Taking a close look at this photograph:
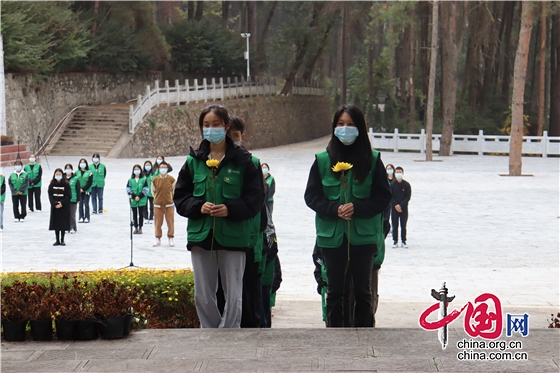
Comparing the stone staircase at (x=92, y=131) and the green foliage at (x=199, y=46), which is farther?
the green foliage at (x=199, y=46)

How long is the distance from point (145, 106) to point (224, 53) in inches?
463

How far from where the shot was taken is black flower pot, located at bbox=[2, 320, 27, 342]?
249 inches

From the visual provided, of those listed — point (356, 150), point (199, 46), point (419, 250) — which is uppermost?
point (199, 46)

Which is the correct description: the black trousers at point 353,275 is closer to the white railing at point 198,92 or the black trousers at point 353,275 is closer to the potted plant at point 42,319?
the potted plant at point 42,319

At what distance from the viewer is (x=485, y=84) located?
46.5 meters

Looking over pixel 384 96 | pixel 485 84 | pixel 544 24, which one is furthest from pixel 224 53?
pixel 544 24

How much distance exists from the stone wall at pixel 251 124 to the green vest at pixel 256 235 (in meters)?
30.0

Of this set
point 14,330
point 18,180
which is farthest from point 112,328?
point 18,180

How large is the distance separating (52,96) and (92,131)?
2.37m

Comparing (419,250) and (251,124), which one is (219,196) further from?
(251,124)

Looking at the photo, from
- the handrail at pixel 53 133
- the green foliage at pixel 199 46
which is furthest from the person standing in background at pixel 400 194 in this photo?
the green foliage at pixel 199 46

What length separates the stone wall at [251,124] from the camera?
3834cm

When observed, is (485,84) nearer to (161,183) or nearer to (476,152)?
(476,152)

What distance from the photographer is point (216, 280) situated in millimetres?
6617
